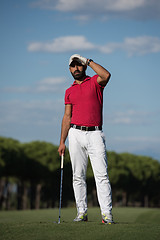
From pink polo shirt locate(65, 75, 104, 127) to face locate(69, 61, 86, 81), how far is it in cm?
15

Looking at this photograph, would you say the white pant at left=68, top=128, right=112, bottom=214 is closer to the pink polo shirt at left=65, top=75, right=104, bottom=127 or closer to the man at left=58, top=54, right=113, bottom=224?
the man at left=58, top=54, right=113, bottom=224

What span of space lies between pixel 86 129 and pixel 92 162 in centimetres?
66

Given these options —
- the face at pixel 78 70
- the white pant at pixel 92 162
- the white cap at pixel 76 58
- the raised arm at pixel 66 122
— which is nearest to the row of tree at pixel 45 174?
the raised arm at pixel 66 122

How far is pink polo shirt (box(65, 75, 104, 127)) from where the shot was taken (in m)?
8.58

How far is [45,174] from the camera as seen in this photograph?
61062 millimetres

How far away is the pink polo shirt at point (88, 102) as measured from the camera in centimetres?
858

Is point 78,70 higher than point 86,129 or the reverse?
higher

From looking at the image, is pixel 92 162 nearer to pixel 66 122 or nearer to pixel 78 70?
pixel 66 122

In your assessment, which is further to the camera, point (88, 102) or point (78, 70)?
point (78, 70)

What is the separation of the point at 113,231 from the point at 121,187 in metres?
72.4

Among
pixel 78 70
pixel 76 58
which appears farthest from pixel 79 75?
pixel 76 58

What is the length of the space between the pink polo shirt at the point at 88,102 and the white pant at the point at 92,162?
0.74ft

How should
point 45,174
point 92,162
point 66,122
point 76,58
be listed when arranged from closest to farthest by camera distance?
1. point 92,162
2. point 76,58
3. point 66,122
4. point 45,174

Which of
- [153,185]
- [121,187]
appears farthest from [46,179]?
[153,185]
